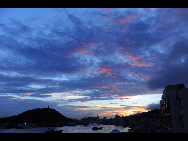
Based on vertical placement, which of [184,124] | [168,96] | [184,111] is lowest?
[184,124]

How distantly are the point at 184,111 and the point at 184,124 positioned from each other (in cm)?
275
